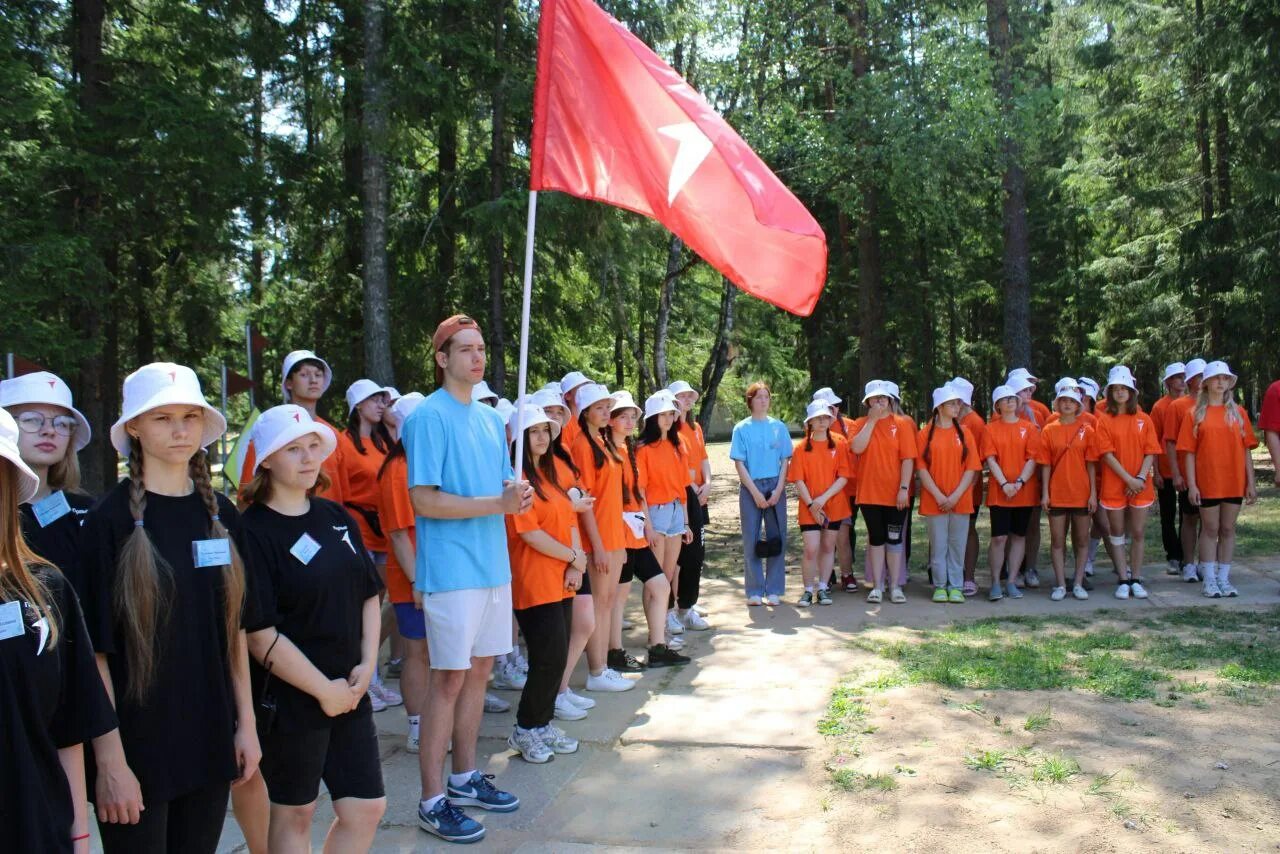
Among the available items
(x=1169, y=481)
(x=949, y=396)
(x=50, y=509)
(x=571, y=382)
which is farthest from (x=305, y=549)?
(x=1169, y=481)

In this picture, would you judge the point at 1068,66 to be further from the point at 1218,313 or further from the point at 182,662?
the point at 182,662

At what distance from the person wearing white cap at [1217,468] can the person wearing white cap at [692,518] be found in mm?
4523

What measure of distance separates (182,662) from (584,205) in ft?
34.2

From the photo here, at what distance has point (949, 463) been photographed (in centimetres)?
964

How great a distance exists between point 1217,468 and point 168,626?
921 cm

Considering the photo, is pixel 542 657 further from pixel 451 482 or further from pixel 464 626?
pixel 451 482

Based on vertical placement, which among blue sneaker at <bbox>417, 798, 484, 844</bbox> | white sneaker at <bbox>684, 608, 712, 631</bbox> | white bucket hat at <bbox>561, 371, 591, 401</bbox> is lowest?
blue sneaker at <bbox>417, 798, 484, 844</bbox>

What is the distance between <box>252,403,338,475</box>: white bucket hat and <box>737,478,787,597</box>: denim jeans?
6.26 m

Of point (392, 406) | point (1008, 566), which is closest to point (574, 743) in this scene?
point (392, 406)

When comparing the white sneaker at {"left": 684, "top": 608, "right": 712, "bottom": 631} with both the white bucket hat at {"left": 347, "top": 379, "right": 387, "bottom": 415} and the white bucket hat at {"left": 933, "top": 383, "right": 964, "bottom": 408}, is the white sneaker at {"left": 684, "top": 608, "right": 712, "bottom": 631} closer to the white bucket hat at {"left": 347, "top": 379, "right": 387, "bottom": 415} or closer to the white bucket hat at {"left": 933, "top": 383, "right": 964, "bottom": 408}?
the white bucket hat at {"left": 933, "top": 383, "right": 964, "bottom": 408}

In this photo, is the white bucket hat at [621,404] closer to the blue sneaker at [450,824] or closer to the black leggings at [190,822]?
the blue sneaker at [450,824]

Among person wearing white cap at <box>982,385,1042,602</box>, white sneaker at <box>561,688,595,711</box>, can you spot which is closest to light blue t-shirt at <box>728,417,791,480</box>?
person wearing white cap at <box>982,385,1042,602</box>

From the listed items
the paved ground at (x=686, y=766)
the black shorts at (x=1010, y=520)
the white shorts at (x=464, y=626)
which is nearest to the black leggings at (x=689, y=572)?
the paved ground at (x=686, y=766)

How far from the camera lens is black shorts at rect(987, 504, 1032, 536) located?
970cm
